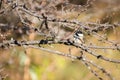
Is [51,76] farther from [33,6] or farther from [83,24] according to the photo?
[83,24]

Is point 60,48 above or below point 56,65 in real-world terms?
above

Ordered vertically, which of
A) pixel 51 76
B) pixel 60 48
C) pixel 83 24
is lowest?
pixel 51 76

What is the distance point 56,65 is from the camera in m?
6.98

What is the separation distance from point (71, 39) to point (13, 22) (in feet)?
7.44

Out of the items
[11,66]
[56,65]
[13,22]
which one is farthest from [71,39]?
Answer: [56,65]

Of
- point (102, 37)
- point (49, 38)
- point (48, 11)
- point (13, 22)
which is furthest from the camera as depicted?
point (13, 22)

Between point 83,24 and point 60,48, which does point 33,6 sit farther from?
point 83,24

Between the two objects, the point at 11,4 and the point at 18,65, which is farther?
the point at 18,65

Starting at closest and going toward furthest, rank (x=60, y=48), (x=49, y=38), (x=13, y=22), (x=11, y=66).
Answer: (x=49, y=38) < (x=60, y=48) < (x=13, y=22) < (x=11, y=66)

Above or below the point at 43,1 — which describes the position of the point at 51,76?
below

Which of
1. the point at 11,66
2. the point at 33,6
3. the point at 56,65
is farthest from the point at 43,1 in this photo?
the point at 56,65

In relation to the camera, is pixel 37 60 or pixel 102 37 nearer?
pixel 102 37

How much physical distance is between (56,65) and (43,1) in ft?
10.9

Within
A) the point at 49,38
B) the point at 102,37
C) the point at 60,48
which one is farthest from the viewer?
the point at 60,48
